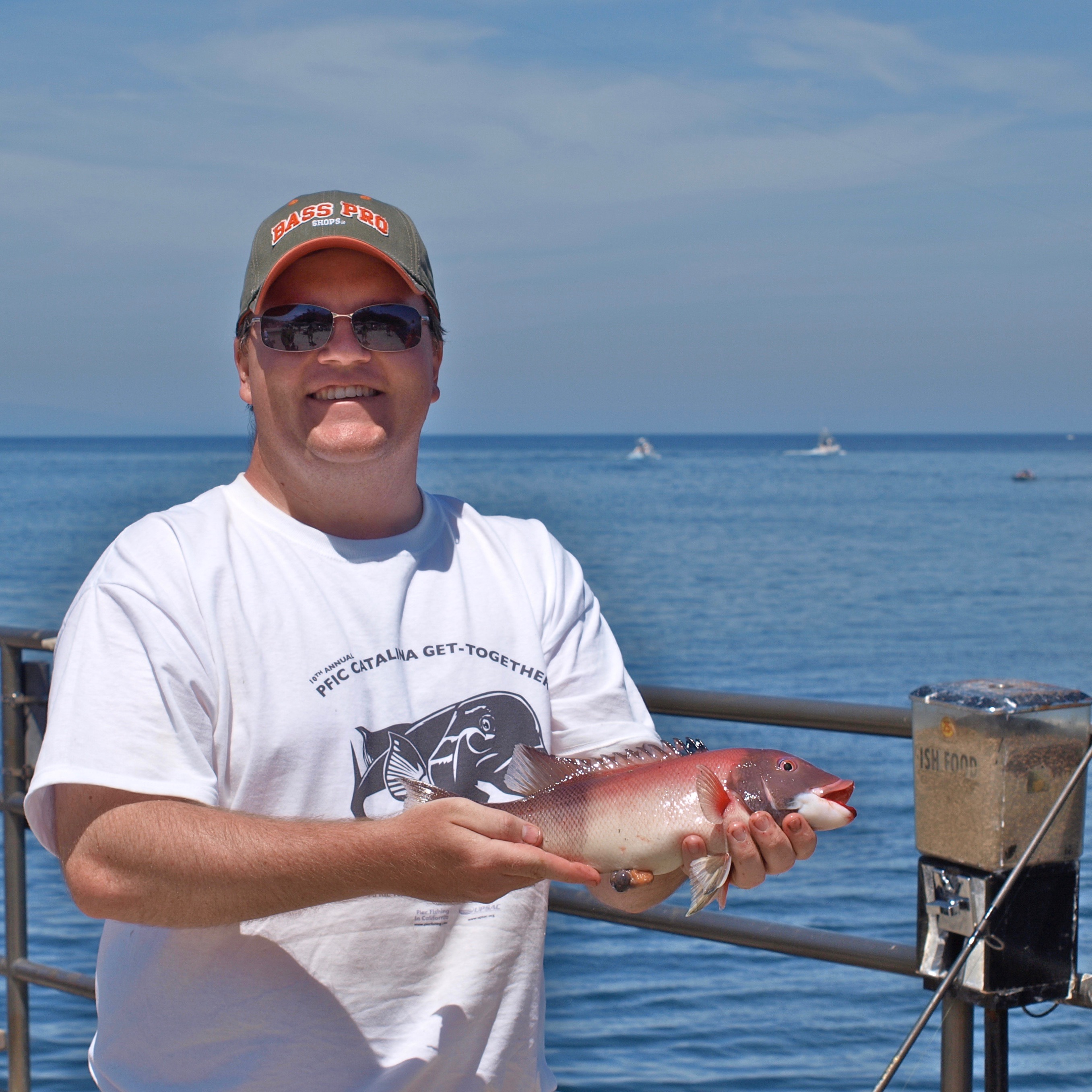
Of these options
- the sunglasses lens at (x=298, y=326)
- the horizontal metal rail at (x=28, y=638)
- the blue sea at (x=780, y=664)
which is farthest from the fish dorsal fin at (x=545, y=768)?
Result: the blue sea at (x=780, y=664)

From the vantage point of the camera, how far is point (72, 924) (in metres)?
7.63

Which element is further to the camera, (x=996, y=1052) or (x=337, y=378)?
(x=996, y=1052)

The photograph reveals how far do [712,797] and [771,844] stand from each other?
0.11 m

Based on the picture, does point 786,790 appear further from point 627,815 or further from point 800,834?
point 627,815

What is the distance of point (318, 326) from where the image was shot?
6.84 feet

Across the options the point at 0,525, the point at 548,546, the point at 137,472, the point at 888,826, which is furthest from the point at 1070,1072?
the point at 137,472

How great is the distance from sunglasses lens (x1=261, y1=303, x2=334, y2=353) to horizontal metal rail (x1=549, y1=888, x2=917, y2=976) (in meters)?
1.27

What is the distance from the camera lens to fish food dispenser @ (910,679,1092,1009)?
2424 millimetres

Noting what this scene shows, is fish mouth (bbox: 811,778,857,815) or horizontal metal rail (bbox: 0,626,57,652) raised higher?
horizontal metal rail (bbox: 0,626,57,652)

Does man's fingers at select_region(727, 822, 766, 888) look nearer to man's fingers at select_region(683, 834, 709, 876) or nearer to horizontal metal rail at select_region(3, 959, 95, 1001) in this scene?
man's fingers at select_region(683, 834, 709, 876)

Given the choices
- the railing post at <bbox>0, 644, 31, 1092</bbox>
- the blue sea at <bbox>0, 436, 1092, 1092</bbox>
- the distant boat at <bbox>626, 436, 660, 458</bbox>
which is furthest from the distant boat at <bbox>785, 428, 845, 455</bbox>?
the railing post at <bbox>0, 644, 31, 1092</bbox>

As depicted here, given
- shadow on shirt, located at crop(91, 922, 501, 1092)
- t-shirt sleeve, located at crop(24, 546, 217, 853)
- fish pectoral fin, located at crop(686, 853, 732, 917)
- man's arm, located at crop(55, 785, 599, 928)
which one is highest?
t-shirt sleeve, located at crop(24, 546, 217, 853)

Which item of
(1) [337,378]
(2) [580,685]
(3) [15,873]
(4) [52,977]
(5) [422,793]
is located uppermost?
(1) [337,378]

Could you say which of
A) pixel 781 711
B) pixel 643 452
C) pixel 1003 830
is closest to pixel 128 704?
pixel 781 711
